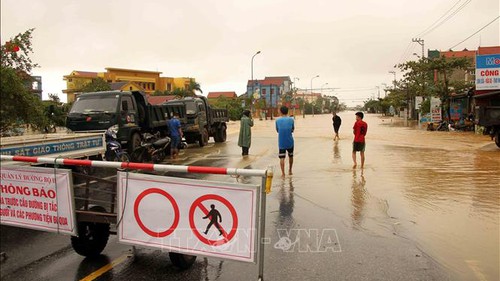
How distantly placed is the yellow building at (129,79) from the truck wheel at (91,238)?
61.1 m

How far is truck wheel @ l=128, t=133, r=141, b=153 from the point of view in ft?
42.5

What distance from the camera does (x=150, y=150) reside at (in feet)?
44.2

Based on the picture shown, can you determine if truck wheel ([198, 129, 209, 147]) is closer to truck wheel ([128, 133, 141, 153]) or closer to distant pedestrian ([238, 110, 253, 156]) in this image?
distant pedestrian ([238, 110, 253, 156])

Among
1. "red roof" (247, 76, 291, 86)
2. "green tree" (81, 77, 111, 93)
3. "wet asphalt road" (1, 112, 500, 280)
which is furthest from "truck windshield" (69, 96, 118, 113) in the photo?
"red roof" (247, 76, 291, 86)

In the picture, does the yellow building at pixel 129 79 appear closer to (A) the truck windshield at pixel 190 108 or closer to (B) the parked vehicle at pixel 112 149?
(A) the truck windshield at pixel 190 108

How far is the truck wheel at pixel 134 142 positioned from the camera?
12.9m

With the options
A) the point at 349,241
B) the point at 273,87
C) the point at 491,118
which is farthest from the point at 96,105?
the point at 273,87

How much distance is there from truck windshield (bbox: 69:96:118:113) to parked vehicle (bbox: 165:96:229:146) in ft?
14.2

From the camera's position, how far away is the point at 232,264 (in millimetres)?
4531

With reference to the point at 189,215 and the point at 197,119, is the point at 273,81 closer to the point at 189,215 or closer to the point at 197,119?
the point at 197,119

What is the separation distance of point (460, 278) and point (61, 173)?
4.21 meters

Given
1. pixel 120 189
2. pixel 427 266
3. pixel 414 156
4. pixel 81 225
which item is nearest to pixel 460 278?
pixel 427 266

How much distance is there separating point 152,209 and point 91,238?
1.27 metres

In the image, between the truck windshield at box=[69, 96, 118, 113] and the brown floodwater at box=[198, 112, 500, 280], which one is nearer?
the brown floodwater at box=[198, 112, 500, 280]
